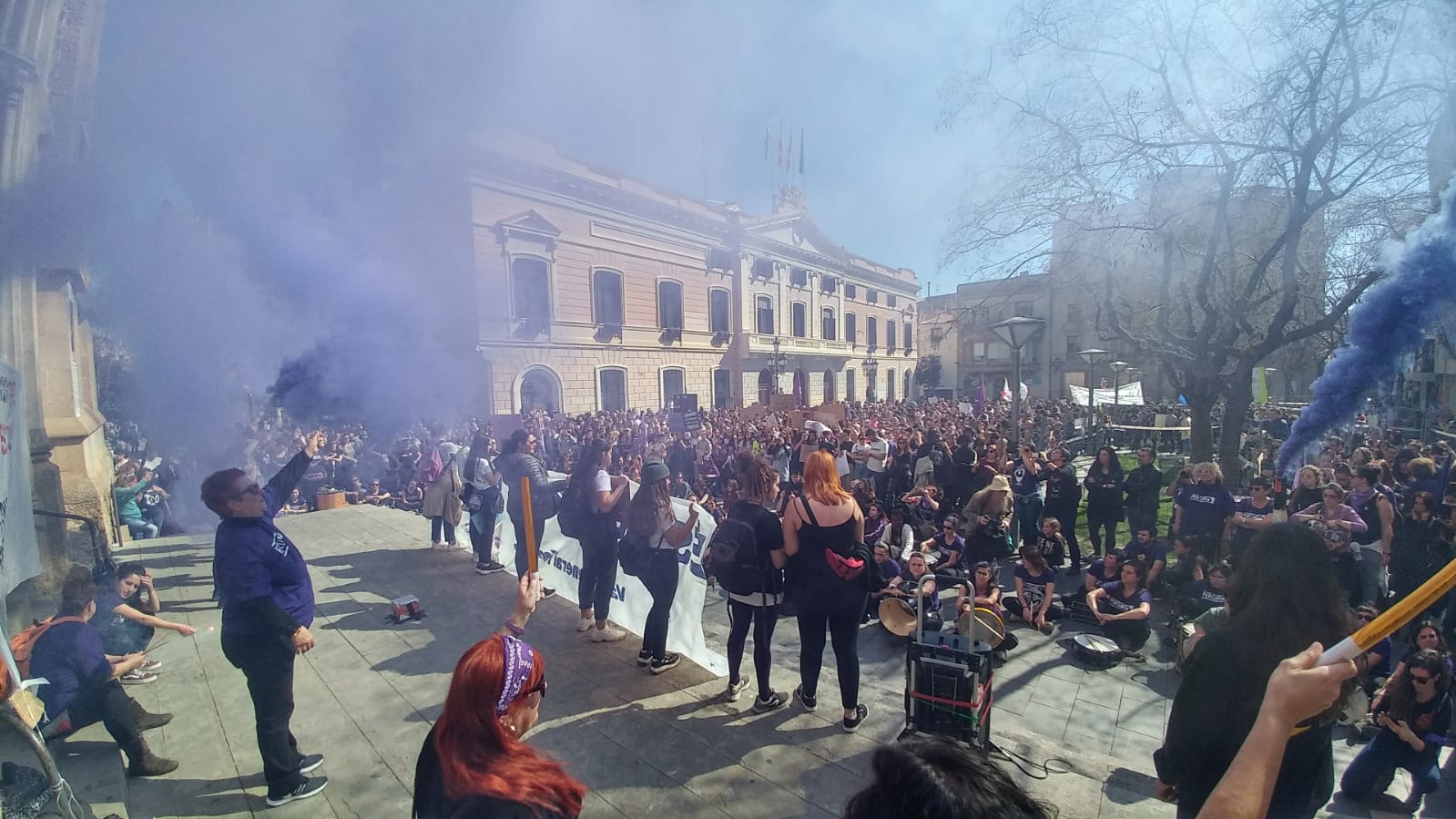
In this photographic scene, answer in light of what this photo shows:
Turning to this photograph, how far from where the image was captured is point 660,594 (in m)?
4.08

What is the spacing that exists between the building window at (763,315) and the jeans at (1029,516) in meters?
22.2

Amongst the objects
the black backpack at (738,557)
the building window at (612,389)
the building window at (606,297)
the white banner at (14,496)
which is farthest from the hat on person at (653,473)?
the building window at (606,297)

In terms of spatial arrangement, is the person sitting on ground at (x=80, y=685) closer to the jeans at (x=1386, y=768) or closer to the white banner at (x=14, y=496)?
the white banner at (x=14, y=496)

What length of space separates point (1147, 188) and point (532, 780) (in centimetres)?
999

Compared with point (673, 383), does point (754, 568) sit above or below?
below

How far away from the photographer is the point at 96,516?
19.5ft

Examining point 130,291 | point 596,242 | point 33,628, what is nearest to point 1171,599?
point 33,628

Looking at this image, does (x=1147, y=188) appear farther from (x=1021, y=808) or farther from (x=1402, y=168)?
(x=1021, y=808)

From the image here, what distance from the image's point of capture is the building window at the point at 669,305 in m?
24.4

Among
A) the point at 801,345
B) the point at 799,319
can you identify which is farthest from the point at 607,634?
the point at 799,319

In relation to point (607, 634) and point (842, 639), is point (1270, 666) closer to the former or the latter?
point (842, 639)

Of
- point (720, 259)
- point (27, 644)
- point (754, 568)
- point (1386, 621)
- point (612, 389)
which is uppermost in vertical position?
point (720, 259)

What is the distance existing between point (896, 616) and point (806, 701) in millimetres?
1887

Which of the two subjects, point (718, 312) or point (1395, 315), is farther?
point (718, 312)
